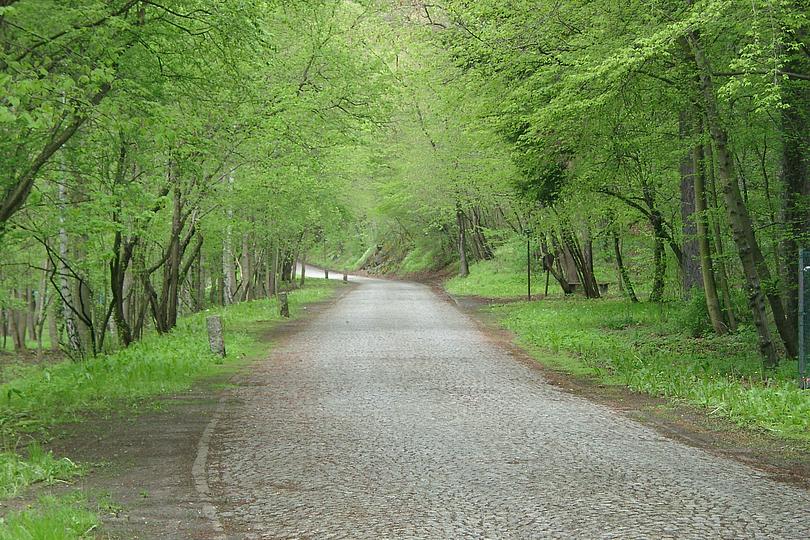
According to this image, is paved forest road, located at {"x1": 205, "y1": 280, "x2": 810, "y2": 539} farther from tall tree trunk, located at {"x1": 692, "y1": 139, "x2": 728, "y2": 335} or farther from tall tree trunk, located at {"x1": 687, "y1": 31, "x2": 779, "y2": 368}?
tall tree trunk, located at {"x1": 692, "y1": 139, "x2": 728, "y2": 335}

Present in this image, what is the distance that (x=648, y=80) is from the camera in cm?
1405

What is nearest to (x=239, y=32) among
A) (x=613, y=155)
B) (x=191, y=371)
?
(x=191, y=371)

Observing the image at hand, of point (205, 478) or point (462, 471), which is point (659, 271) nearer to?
point (462, 471)

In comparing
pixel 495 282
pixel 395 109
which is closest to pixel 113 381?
pixel 395 109

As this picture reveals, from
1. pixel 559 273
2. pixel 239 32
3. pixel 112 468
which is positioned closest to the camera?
Result: pixel 112 468

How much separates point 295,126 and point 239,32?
23.6 feet

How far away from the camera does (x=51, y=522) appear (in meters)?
5.36

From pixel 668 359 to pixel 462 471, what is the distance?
323 inches

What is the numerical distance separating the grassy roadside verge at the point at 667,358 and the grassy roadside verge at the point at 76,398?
664cm

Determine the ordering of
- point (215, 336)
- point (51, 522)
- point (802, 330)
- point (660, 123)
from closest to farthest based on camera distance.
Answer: point (51, 522)
point (802, 330)
point (215, 336)
point (660, 123)

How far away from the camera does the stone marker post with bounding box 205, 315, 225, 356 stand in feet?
53.8

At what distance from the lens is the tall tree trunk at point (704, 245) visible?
14.9 m

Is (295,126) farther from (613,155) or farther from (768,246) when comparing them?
(768,246)

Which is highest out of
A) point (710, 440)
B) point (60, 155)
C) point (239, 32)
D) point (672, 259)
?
point (239, 32)
